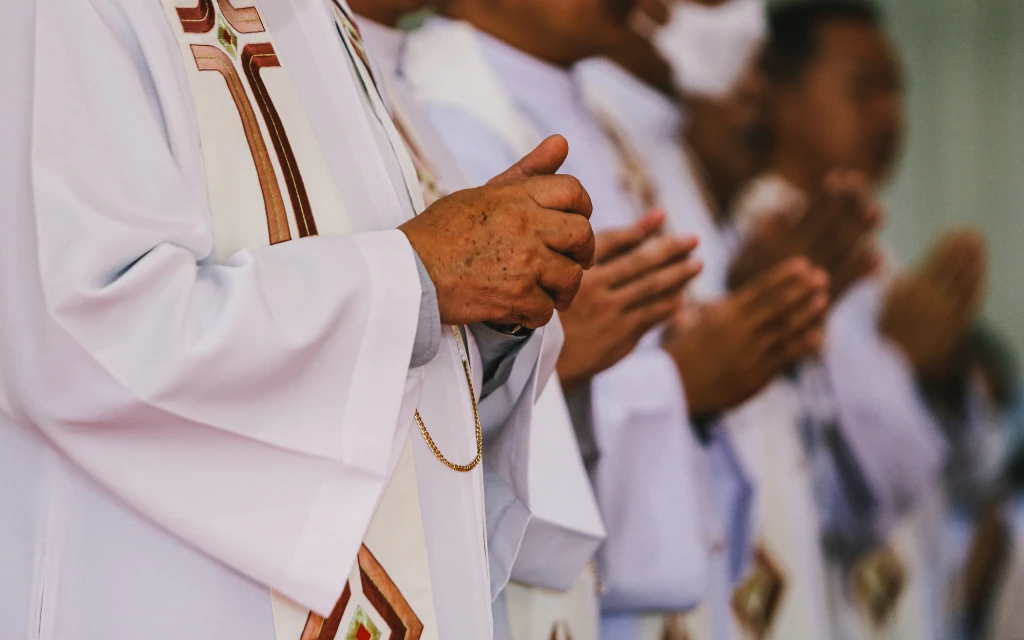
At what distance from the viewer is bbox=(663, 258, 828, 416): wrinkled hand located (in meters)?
2.97

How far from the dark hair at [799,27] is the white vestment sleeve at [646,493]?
251cm

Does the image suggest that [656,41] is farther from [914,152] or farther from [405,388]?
[405,388]

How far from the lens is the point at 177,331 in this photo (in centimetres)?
135

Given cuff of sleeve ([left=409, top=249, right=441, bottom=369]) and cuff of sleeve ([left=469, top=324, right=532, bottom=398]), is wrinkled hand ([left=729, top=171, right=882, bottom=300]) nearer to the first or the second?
cuff of sleeve ([left=469, top=324, right=532, bottom=398])

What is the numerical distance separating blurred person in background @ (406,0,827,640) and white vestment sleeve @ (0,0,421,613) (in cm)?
114

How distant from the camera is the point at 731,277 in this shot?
11.7ft

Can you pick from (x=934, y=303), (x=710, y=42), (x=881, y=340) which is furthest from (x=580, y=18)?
(x=934, y=303)

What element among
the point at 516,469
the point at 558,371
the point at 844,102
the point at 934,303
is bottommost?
the point at 934,303

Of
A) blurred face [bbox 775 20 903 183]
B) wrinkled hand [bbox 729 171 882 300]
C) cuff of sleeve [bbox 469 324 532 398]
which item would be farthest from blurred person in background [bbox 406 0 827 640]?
blurred face [bbox 775 20 903 183]

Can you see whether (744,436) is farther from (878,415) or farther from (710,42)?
(710,42)

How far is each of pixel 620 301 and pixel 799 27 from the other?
10.3ft

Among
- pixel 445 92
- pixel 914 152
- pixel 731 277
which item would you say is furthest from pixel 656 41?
pixel 914 152

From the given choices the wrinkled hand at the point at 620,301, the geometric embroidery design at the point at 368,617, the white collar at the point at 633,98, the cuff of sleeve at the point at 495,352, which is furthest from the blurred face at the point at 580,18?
the geometric embroidery design at the point at 368,617

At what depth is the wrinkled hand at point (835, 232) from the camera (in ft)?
11.9
